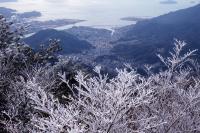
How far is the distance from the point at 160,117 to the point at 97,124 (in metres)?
2.26

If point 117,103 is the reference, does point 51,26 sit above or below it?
below

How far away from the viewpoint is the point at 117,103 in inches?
291

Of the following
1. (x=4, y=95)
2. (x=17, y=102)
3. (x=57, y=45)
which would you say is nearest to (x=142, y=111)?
(x=17, y=102)

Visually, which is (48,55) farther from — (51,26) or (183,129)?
(51,26)

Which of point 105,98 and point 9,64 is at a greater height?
point 105,98

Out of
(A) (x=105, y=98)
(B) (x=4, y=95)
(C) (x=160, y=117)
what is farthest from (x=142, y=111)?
(B) (x=4, y=95)

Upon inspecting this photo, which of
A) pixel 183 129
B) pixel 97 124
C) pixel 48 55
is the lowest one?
pixel 48 55

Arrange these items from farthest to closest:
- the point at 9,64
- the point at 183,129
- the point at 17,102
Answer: the point at 9,64 < the point at 17,102 < the point at 183,129

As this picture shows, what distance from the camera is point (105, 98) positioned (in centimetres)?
782

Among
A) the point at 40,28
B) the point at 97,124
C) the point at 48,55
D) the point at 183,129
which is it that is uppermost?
the point at 97,124

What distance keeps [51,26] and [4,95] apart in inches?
7351

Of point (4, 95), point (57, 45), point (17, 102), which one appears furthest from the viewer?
point (57, 45)

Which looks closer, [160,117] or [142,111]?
[160,117]

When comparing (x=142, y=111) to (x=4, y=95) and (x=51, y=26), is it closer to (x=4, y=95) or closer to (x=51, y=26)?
(x=4, y=95)
